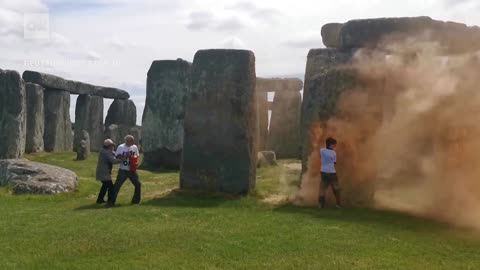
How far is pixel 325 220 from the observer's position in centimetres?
1117

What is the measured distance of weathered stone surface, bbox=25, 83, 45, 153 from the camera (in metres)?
26.5

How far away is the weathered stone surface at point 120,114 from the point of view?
1516 inches

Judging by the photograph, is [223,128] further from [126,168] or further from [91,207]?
[91,207]

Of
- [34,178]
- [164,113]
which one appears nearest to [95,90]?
[164,113]

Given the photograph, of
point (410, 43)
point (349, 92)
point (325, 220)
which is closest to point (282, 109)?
point (410, 43)

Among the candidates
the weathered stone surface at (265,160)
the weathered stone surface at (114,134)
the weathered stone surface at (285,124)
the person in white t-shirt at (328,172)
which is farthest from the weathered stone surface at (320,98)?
the weathered stone surface at (114,134)

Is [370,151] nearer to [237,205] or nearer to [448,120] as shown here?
[448,120]

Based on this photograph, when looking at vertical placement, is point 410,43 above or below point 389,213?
above

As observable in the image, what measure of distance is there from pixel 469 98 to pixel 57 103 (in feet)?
75.2

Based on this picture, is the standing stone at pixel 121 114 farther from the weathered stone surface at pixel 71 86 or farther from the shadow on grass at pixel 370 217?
the shadow on grass at pixel 370 217

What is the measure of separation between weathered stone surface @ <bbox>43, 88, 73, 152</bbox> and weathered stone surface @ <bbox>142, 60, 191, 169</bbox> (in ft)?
23.3

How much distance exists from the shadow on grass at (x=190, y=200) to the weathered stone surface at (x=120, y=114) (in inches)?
949

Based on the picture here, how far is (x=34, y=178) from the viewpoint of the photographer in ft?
49.9

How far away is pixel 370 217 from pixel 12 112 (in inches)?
580
